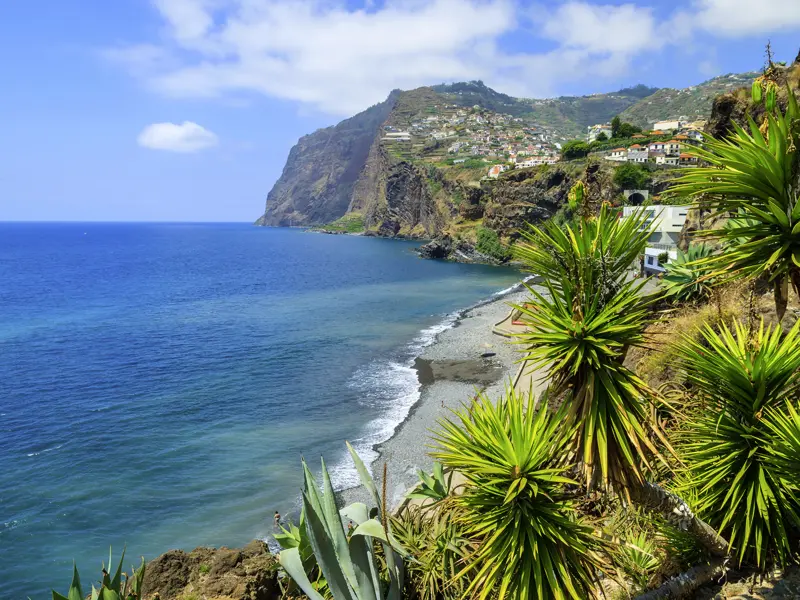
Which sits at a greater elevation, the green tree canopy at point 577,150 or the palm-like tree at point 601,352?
the green tree canopy at point 577,150

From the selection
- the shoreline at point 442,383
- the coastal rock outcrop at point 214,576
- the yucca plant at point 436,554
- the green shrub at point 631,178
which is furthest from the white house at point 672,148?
the coastal rock outcrop at point 214,576

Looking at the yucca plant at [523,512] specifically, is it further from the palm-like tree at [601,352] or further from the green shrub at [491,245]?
the green shrub at [491,245]

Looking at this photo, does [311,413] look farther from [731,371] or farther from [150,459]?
[731,371]

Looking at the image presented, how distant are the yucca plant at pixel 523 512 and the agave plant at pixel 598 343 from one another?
1.14 ft

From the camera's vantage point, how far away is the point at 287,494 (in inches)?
789

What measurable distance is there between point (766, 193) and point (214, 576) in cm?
1002

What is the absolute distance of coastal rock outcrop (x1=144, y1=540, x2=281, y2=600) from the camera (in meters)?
8.81

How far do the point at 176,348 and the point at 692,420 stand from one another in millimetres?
40592

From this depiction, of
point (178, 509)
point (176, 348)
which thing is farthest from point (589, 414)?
point (176, 348)

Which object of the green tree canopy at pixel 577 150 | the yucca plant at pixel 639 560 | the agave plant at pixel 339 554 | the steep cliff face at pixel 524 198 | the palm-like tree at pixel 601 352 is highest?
the green tree canopy at pixel 577 150

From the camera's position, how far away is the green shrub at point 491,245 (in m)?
97.9

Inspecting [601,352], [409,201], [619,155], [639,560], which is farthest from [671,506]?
[409,201]

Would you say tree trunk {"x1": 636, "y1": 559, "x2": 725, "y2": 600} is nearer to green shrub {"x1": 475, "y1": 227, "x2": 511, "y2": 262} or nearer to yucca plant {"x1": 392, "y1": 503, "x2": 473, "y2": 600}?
yucca plant {"x1": 392, "y1": 503, "x2": 473, "y2": 600}

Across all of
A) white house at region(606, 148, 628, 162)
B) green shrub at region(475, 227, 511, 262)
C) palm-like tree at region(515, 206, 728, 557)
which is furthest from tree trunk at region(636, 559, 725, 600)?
white house at region(606, 148, 628, 162)
